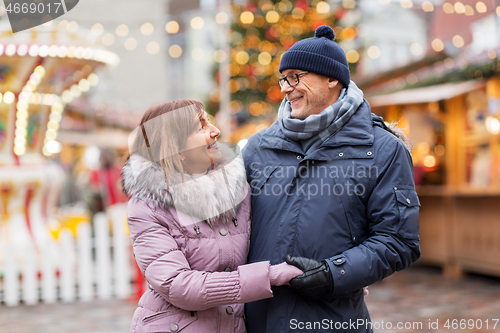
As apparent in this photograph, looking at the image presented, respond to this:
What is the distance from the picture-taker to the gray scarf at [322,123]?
2008mm

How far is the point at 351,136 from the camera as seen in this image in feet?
6.57

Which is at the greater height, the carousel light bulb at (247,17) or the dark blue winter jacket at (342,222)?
the carousel light bulb at (247,17)

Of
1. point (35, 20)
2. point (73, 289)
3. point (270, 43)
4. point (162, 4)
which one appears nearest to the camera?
point (35, 20)

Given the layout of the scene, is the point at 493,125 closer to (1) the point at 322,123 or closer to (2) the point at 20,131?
(1) the point at 322,123

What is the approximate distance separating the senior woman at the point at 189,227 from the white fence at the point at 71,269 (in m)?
4.25

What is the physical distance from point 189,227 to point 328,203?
0.56 meters

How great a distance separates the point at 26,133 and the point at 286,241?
585 centimetres

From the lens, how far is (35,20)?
5492mm

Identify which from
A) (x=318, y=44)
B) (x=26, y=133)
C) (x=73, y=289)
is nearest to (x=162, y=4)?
(x=26, y=133)

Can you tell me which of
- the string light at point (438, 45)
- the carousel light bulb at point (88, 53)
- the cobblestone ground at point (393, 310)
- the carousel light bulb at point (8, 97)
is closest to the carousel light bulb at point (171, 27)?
the carousel light bulb at point (88, 53)

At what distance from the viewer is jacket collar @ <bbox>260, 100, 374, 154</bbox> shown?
199 centimetres

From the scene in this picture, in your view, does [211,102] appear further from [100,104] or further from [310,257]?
[310,257]

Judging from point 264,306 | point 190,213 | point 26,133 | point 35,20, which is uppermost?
point 35,20

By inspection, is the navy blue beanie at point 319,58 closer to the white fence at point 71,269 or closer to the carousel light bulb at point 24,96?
the white fence at point 71,269
